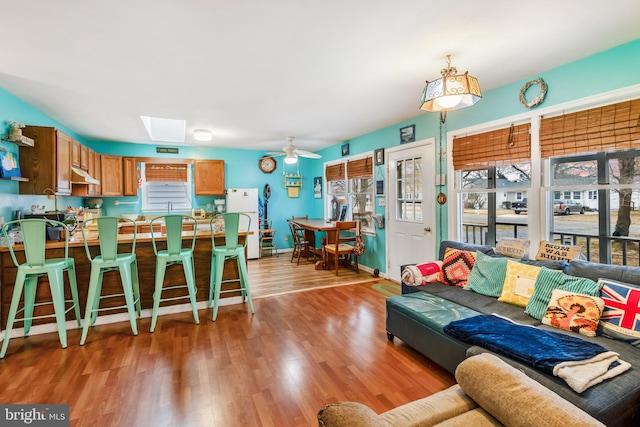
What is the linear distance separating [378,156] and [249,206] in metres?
2.91

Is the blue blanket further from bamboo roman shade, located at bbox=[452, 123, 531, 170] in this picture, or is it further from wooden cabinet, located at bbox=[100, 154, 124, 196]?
wooden cabinet, located at bbox=[100, 154, 124, 196]

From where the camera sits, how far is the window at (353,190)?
5.22 m

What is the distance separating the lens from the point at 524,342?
5.54 feet

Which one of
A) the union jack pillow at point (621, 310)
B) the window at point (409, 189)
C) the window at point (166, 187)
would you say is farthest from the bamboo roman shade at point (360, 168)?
the union jack pillow at point (621, 310)

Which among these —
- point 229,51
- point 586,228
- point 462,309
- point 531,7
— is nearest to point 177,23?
point 229,51

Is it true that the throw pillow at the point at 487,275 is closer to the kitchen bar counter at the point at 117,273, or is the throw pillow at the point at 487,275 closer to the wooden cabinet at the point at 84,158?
the kitchen bar counter at the point at 117,273

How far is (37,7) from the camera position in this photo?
1.73 metres

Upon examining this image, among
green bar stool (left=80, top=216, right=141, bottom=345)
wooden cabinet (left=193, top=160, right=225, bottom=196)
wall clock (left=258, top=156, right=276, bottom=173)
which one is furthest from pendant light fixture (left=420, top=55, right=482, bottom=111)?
wall clock (left=258, top=156, right=276, bottom=173)

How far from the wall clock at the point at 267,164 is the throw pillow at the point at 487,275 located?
5103mm

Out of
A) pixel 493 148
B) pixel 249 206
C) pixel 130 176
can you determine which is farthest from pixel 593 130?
pixel 130 176

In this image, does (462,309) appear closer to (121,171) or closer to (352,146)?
(352,146)

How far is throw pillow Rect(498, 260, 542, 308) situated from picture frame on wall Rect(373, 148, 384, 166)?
2706 millimetres

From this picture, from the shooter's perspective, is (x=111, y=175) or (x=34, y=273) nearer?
(x=34, y=273)

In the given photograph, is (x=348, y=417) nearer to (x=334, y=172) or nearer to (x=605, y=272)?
(x=605, y=272)
